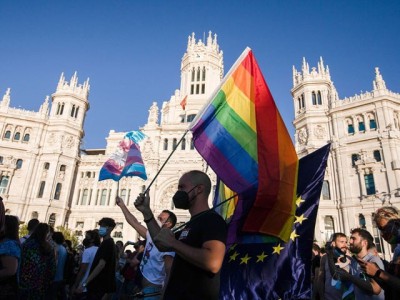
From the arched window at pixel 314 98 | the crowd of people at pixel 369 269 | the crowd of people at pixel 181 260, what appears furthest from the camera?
the arched window at pixel 314 98

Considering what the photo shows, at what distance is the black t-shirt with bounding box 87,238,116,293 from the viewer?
514 centimetres

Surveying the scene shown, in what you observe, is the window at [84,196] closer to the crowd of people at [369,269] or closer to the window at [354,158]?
the window at [354,158]

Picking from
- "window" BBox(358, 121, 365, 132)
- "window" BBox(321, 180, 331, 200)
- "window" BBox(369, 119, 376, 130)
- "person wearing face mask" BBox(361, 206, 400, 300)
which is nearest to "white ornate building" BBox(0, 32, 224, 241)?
"window" BBox(321, 180, 331, 200)

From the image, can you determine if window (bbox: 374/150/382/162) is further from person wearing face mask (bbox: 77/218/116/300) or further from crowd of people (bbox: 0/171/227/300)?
person wearing face mask (bbox: 77/218/116/300)

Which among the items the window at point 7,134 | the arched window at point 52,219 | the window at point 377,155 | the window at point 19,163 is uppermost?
the window at point 7,134

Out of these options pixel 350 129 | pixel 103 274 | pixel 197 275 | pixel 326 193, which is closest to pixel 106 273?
pixel 103 274

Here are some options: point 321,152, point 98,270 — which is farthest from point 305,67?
point 98,270

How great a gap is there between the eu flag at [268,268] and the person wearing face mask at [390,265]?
4.27ft

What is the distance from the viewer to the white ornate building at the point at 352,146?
27731 mm

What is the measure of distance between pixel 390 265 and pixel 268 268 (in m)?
→ 1.70

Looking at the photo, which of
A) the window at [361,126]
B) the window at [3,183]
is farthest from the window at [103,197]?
the window at [361,126]

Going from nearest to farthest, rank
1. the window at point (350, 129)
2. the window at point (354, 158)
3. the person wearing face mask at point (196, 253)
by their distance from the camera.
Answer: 1. the person wearing face mask at point (196, 253)
2. the window at point (354, 158)
3. the window at point (350, 129)

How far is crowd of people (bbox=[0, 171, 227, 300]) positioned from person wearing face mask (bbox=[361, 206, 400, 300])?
169cm

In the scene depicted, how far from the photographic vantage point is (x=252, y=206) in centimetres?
403
